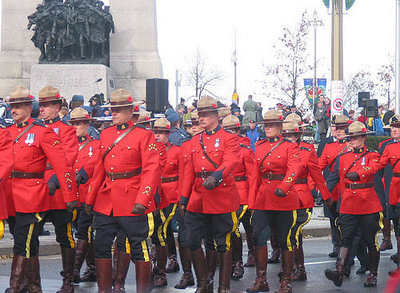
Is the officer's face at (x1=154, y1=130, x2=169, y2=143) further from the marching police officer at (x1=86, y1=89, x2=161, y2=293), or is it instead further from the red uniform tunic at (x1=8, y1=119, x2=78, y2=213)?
the marching police officer at (x1=86, y1=89, x2=161, y2=293)

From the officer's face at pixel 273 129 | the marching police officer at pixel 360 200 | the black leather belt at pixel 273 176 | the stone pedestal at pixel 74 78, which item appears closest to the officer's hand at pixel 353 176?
the marching police officer at pixel 360 200

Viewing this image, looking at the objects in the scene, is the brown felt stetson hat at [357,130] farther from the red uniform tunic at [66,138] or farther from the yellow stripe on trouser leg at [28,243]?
the yellow stripe on trouser leg at [28,243]

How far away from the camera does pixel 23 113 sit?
9859 mm

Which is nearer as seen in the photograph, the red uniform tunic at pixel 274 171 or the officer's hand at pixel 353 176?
the red uniform tunic at pixel 274 171

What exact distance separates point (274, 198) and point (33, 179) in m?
2.92

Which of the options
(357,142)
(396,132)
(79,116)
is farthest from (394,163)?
(79,116)

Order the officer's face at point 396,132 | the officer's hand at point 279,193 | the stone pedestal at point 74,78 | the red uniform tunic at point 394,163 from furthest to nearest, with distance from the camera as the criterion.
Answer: the stone pedestal at point 74,78, the officer's face at point 396,132, the red uniform tunic at point 394,163, the officer's hand at point 279,193

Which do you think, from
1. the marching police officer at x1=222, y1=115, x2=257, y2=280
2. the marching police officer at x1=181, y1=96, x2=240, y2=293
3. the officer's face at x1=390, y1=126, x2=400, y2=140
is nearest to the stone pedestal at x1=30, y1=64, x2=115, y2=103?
the marching police officer at x1=222, y1=115, x2=257, y2=280

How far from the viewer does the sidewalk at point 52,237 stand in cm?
1368

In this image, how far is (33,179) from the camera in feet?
31.9

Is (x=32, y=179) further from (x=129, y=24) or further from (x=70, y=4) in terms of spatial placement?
(x=129, y=24)

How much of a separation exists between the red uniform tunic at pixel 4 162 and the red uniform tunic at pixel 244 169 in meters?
3.55

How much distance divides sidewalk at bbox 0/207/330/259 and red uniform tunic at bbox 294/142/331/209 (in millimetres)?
4140

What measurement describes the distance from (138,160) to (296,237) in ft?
10.4
